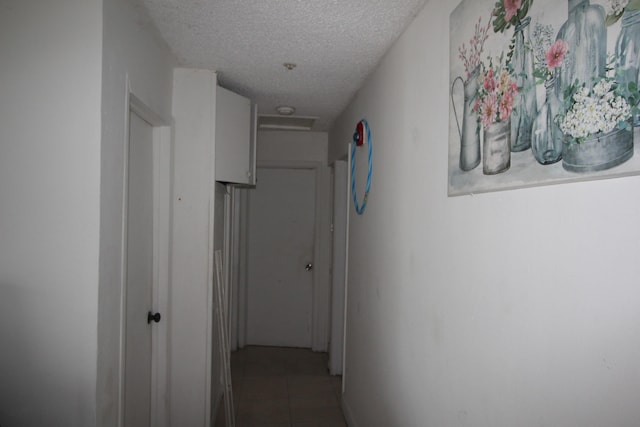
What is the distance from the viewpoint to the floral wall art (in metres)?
0.74

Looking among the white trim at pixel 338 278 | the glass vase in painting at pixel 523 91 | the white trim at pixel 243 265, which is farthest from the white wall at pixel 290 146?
the glass vase in painting at pixel 523 91

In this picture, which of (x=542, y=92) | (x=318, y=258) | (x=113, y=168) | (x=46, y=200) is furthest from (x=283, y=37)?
(x=318, y=258)

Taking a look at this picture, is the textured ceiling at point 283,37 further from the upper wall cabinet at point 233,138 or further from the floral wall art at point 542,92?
the floral wall art at point 542,92

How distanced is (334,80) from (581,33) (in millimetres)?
2039

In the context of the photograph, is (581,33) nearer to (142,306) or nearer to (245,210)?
(142,306)

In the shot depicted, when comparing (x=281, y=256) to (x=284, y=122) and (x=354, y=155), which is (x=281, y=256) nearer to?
(x=284, y=122)

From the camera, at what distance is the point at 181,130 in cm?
251

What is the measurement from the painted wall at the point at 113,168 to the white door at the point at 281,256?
9.19 ft

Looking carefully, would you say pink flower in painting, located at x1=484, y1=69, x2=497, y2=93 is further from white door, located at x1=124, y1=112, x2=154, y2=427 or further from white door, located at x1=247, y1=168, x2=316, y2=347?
white door, located at x1=247, y1=168, x2=316, y2=347

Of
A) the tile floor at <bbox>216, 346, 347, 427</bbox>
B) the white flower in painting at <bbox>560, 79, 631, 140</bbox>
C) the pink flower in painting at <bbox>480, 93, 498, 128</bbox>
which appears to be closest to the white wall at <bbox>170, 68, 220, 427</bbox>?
the tile floor at <bbox>216, 346, 347, 427</bbox>

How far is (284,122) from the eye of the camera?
162 inches

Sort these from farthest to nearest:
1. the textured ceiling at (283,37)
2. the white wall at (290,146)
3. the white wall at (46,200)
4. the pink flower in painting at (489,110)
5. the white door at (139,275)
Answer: the white wall at (290,146) → the white door at (139,275) → the textured ceiling at (283,37) → the white wall at (46,200) → the pink flower in painting at (489,110)

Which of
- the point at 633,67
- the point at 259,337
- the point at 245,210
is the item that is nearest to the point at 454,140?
the point at 633,67

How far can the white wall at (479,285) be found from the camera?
2.54 ft
